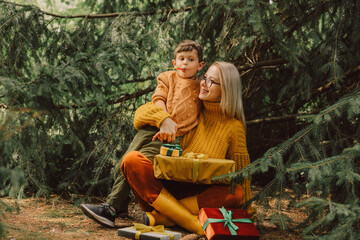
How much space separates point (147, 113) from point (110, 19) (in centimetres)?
192

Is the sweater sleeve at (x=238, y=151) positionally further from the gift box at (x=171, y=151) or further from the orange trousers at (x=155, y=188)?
the gift box at (x=171, y=151)

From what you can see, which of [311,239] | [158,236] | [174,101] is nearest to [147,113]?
[174,101]

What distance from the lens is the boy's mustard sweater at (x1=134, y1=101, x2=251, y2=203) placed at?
3.00 metres

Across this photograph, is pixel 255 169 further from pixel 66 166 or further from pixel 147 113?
pixel 66 166

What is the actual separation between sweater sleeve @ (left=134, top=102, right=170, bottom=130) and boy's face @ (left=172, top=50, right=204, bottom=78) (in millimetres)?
370

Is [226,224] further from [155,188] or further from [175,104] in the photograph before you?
[175,104]

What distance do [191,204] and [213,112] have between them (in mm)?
765

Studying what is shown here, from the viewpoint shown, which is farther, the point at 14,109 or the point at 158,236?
the point at 158,236

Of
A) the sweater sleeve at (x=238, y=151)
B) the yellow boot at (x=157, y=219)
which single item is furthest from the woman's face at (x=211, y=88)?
the yellow boot at (x=157, y=219)

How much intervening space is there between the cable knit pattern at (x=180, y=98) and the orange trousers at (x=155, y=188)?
40 centimetres

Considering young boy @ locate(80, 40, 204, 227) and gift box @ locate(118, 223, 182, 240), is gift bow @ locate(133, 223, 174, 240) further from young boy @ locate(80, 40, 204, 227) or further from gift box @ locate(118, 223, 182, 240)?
young boy @ locate(80, 40, 204, 227)

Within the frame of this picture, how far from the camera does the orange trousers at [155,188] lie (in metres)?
2.85

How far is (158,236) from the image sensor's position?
8.19ft

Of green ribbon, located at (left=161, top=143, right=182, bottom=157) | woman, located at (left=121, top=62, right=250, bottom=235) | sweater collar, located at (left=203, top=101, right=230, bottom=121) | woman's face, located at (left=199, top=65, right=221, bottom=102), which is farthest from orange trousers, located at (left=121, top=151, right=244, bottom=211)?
woman's face, located at (left=199, top=65, right=221, bottom=102)
